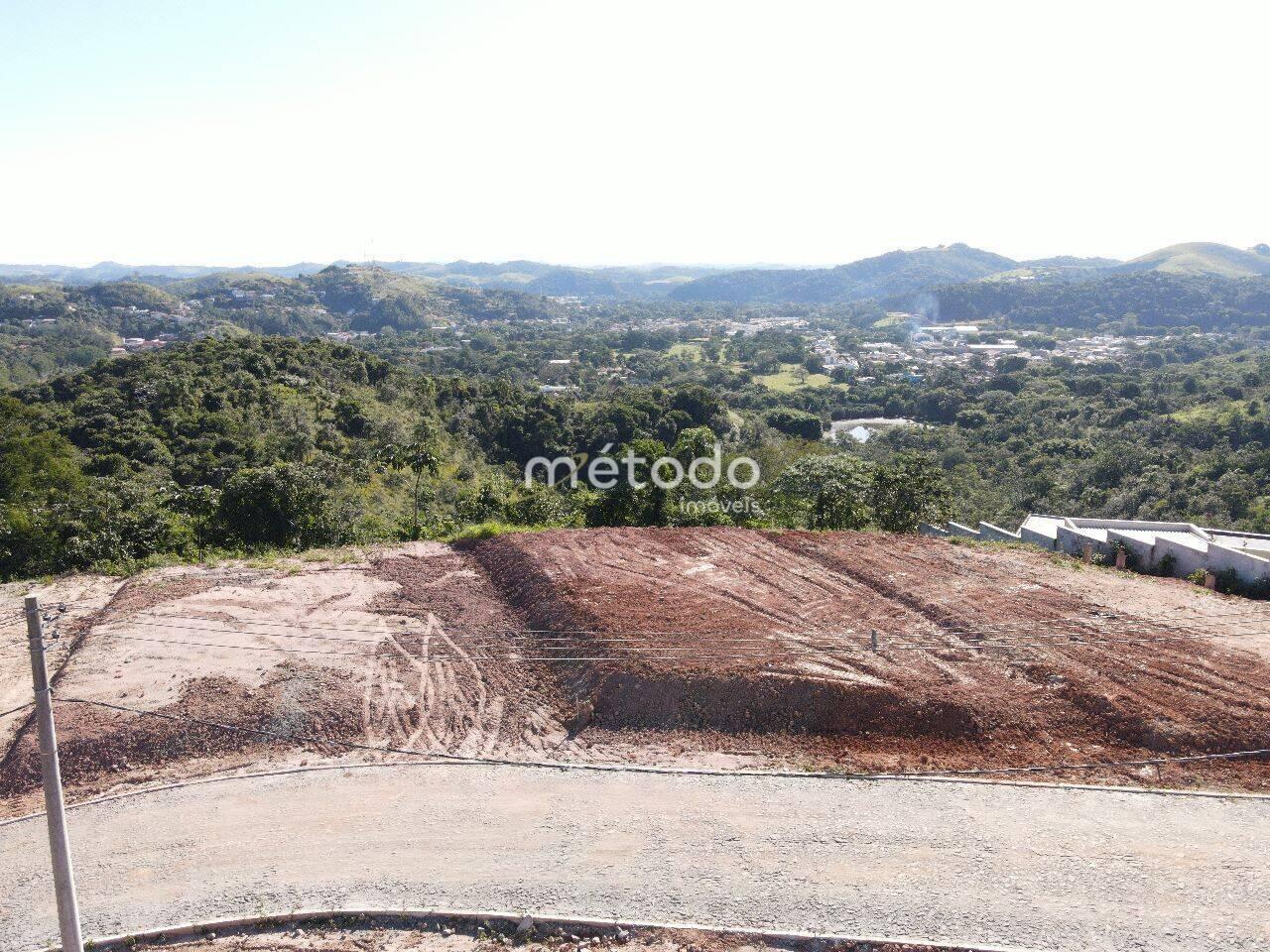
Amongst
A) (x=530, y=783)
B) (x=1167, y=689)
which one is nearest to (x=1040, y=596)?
(x=1167, y=689)

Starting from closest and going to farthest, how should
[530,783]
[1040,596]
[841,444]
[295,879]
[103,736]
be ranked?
[295,879]
[530,783]
[103,736]
[1040,596]
[841,444]

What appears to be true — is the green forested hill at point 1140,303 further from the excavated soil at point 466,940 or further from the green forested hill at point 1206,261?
the excavated soil at point 466,940

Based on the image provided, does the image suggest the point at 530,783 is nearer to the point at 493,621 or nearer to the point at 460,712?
the point at 460,712

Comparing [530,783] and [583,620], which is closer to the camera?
[530,783]

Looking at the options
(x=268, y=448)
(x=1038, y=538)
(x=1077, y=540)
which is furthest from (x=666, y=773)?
(x=268, y=448)

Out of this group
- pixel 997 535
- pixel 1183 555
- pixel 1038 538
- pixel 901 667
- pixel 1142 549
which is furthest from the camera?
pixel 997 535

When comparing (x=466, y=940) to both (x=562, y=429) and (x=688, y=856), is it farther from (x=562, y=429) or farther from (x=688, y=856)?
(x=562, y=429)
